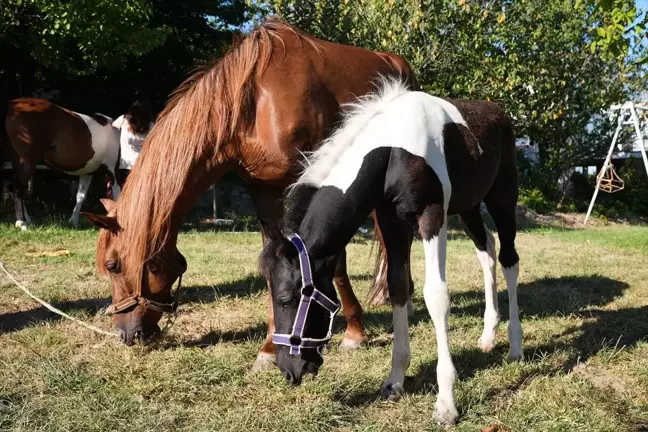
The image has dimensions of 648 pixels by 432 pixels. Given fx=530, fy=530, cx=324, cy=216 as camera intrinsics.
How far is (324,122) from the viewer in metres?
3.30

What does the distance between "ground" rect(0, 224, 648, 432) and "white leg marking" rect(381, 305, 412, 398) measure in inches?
3.3

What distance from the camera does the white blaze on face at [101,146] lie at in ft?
28.9

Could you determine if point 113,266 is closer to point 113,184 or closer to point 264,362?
point 264,362

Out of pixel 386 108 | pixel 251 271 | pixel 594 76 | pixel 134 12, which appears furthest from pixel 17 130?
pixel 594 76

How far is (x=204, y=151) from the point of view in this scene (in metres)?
3.18

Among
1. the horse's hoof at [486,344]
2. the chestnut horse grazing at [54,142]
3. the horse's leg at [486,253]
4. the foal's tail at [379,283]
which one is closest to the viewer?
the horse's hoof at [486,344]

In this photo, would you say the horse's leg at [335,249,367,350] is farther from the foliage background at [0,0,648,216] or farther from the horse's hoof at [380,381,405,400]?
the foliage background at [0,0,648,216]

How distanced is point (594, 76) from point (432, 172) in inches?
568

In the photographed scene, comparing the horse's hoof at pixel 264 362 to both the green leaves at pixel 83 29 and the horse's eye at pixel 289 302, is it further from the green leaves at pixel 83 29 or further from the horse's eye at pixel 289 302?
the green leaves at pixel 83 29

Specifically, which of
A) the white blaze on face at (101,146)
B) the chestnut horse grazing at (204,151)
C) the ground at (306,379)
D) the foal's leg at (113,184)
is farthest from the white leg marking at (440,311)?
the white blaze on face at (101,146)

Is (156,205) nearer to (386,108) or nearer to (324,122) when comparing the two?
(324,122)

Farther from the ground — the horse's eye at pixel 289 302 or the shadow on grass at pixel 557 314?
the horse's eye at pixel 289 302

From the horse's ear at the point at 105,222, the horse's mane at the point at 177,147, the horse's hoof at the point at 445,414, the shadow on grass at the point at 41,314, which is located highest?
the horse's mane at the point at 177,147

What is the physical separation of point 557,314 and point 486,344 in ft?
4.05
